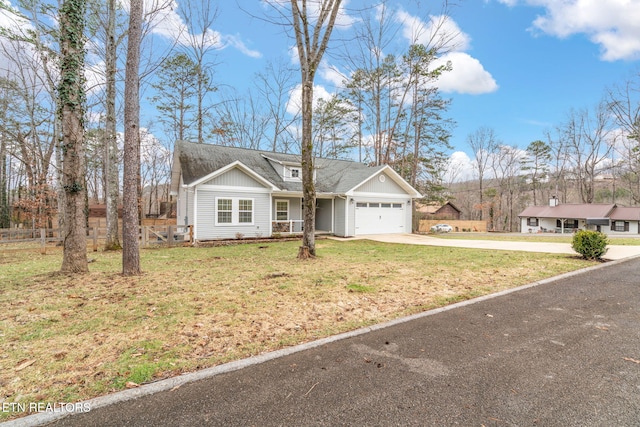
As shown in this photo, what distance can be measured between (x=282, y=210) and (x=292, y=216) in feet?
2.35

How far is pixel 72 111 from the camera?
591cm

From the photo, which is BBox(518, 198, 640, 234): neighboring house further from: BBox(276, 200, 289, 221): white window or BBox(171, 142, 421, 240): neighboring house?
BBox(276, 200, 289, 221): white window

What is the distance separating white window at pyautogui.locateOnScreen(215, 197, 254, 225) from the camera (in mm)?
13867

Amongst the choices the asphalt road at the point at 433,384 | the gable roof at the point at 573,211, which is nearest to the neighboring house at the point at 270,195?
the asphalt road at the point at 433,384

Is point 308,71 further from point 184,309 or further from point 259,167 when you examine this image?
point 259,167

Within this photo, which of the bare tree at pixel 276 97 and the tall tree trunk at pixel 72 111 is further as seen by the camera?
the bare tree at pixel 276 97

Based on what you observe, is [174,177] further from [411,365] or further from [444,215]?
[444,215]

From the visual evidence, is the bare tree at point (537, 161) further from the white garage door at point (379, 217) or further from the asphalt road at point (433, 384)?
the asphalt road at point (433, 384)

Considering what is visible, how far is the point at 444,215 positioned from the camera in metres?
43.5

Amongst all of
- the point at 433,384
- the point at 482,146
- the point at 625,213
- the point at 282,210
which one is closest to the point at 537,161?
the point at 482,146

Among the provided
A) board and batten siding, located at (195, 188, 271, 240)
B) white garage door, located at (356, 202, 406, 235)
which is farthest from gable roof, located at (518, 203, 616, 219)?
board and batten siding, located at (195, 188, 271, 240)

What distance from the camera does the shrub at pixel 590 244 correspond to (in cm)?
840

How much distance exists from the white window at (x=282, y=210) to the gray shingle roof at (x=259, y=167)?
0.97m

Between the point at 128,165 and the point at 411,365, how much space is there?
22.0ft
